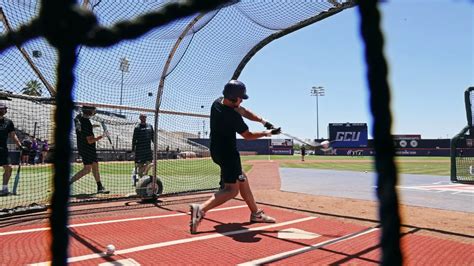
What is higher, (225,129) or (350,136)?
(350,136)

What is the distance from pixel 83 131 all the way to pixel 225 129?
159 inches

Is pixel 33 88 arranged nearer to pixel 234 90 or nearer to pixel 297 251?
pixel 234 90

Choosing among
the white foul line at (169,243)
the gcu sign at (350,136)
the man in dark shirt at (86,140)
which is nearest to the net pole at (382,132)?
the white foul line at (169,243)

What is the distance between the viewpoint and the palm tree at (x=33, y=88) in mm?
5945

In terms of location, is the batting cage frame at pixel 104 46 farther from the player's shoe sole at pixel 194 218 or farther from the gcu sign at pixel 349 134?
the gcu sign at pixel 349 134

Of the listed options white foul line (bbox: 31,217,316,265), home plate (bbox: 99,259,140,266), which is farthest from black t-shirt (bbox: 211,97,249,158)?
home plate (bbox: 99,259,140,266)

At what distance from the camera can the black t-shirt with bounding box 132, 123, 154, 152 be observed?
8414mm

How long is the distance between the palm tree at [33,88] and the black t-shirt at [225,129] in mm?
3142

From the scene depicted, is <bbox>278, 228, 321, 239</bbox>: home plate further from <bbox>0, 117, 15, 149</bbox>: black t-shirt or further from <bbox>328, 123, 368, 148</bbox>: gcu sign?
<bbox>328, 123, 368, 148</bbox>: gcu sign

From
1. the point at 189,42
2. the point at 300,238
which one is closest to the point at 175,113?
the point at 189,42

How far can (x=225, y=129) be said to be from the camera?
4.97 metres

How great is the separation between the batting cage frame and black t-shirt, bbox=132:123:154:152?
696 centimetres

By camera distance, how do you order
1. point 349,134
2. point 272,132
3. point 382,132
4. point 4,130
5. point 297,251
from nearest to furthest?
point 382,132 → point 297,251 → point 272,132 → point 4,130 → point 349,134

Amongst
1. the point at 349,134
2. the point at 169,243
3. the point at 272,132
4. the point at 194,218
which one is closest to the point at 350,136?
the point at 349,134
